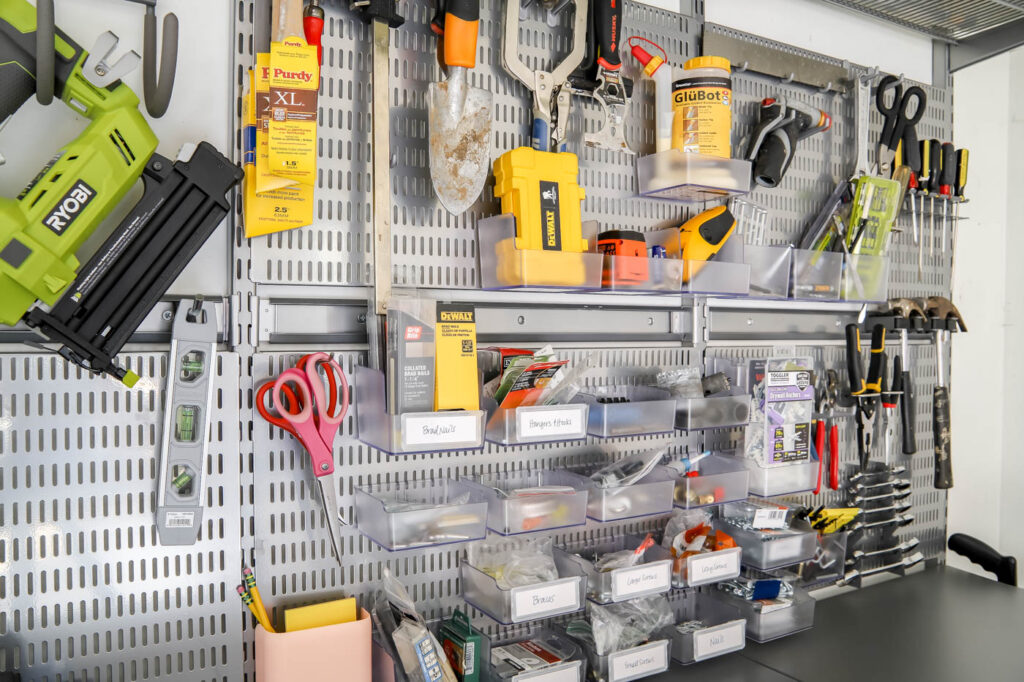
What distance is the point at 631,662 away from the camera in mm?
1548

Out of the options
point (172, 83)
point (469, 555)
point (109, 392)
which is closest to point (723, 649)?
point (469, 555)

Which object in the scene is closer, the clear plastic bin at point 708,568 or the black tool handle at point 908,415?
the clear plastic bin at point 708,568

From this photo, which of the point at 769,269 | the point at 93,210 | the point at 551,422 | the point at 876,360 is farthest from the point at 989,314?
the point at 93,210

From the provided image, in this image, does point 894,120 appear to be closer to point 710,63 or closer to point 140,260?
point 710,63

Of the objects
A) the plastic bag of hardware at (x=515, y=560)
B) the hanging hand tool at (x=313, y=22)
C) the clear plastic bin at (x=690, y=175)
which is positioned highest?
the hanging hand tool at (x=313, y=22)

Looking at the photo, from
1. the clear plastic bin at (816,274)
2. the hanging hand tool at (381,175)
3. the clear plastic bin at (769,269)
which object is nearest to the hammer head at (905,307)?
the clear plastic bin at (816,274)

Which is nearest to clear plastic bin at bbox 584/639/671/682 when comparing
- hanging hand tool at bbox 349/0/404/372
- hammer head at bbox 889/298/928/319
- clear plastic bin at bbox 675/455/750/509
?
clear plastic bin at bbox 675/455/750/509

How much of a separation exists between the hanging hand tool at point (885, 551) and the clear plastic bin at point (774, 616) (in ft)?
1.09

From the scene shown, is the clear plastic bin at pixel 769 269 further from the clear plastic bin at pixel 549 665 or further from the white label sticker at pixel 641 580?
the clear plastic bin at pixel 549 665

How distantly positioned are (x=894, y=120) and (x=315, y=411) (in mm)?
1864

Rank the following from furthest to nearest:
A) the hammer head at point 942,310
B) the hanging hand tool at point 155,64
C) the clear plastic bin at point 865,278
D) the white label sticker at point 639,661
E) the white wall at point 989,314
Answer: the white wall at point 989,314
the hammer head at point 942,310
the clear plastic bin at point 865,278
the white label sticker at point 639,661
the hanging hand tool at point 155,64

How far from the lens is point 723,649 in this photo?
5.58 feet

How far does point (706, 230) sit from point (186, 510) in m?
1.27

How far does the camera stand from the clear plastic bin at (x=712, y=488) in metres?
1.69
